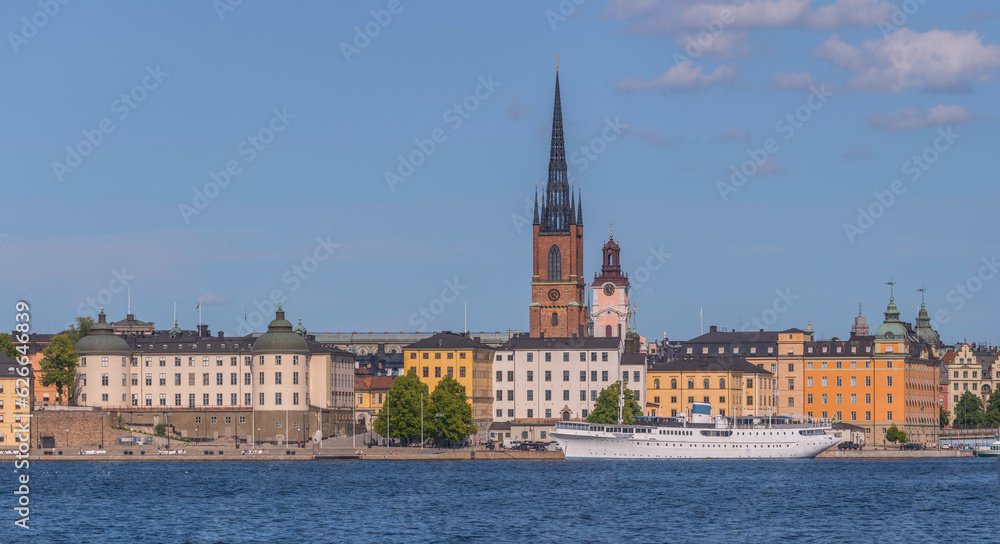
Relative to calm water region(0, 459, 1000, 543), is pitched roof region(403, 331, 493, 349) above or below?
above

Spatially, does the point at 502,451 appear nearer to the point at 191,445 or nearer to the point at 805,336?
the point at 191,445

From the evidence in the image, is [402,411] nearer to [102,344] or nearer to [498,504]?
[102,344]

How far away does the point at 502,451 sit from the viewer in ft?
514

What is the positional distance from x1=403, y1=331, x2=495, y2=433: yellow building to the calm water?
35477 millimetres

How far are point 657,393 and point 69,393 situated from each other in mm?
59405

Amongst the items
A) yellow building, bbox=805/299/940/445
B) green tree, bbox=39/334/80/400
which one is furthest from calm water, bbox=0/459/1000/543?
yellow building, bbox=805/299/940/445

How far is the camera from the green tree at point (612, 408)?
6545 inches

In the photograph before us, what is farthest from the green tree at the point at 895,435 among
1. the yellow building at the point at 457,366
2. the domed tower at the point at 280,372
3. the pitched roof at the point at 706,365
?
the domed tower at the point at 280,372

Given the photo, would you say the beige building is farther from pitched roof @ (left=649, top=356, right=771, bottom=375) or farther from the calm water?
pitched roof @ (left=649, top=356, right=771, bottom=375)

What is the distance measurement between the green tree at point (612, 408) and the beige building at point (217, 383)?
2623 cm

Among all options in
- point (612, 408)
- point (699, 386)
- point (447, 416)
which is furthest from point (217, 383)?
point (699, 386)

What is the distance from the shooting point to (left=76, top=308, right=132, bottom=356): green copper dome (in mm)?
170375

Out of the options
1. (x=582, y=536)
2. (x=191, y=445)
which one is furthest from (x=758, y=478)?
(x=191, y=445)

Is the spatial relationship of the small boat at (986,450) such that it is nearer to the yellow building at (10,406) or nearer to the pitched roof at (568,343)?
the pitched roof at (568,343)
